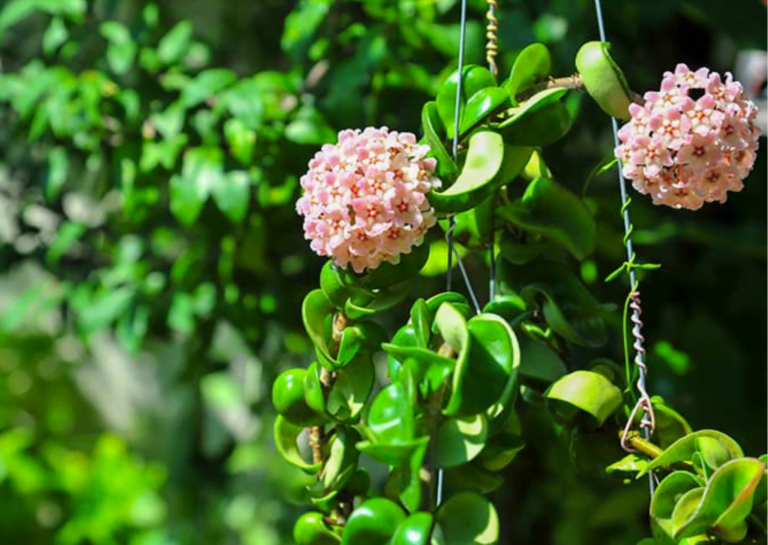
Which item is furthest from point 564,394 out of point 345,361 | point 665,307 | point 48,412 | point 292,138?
point 48,412

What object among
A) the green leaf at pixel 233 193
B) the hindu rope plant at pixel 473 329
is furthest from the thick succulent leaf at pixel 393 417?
the green leaf at pixel 233 193

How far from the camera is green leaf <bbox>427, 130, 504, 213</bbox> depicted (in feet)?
1.76

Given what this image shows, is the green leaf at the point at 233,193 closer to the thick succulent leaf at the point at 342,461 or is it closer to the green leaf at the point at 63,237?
the green leaf at the point at 63,237

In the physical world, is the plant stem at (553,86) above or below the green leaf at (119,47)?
above

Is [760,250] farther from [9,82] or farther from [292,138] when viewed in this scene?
[9,82]

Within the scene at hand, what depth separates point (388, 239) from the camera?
529mm

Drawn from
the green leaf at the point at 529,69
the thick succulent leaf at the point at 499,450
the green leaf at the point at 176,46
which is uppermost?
the green leaf at the point at 529,69

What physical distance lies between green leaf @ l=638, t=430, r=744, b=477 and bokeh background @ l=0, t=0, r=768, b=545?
9 centimetres

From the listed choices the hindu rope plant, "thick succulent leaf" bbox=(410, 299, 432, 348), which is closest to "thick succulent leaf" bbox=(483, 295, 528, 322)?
the hindu rope plant

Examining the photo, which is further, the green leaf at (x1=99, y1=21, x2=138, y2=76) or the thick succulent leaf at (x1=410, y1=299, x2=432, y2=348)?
the green leaf at (x1=99, y1=21, x2=138, y2=76)

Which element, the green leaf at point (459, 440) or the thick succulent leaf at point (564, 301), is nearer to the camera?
the green leaf at point (459, 440)

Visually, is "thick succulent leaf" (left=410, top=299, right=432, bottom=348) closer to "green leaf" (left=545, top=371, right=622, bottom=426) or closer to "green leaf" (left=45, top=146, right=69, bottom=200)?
"green leaf" (left=545, top=371, right=622, bottom=426)

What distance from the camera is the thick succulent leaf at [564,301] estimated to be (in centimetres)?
64

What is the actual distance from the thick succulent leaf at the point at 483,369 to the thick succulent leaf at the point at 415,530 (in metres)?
0.05
